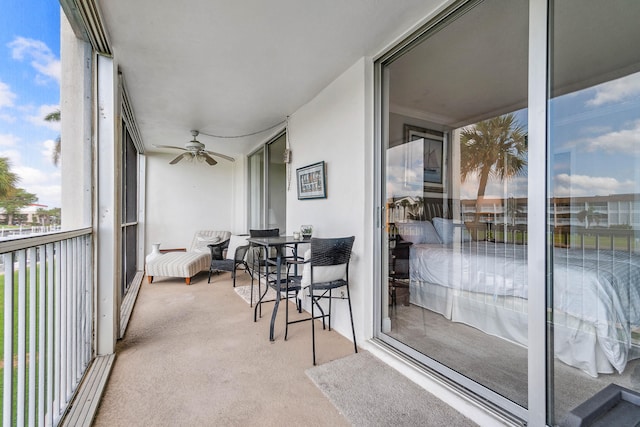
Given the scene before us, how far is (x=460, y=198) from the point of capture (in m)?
2.76

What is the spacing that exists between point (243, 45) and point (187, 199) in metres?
4.83

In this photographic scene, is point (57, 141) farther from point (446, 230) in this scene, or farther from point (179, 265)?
point (179, 265)

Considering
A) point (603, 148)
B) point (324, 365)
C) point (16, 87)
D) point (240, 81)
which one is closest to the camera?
point (16, 87)

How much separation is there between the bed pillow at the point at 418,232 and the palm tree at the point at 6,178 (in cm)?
242

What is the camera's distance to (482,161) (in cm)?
269

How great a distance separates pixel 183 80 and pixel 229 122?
51.8 inches

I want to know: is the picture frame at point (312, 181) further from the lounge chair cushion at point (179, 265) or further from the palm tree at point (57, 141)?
the lounge chair cushion at point (179, 265)

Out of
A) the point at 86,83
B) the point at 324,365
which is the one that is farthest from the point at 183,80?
the point at 324,365

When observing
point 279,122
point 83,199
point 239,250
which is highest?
point 279,122

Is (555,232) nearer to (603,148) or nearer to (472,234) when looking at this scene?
(603,148)

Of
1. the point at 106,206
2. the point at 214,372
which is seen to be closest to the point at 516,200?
the point at 214,372

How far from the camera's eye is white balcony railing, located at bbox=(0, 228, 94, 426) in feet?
3.50

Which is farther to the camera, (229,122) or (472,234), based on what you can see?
(229,122)

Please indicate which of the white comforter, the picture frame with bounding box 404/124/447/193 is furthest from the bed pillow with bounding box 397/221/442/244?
the white comforter
